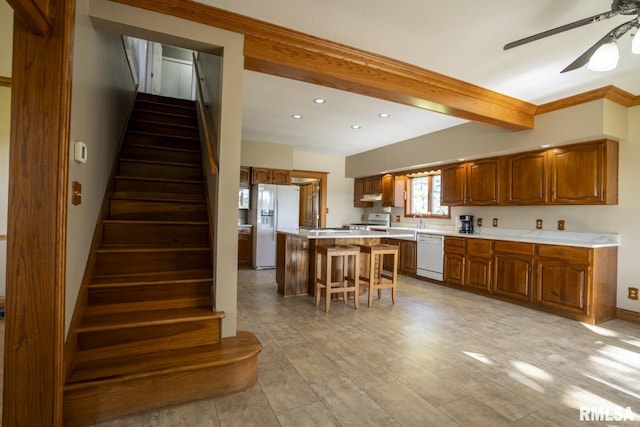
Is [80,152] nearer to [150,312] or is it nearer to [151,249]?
[151,249]

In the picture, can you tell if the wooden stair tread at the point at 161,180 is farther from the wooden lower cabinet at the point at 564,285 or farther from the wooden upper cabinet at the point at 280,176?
the wooden lower cabinet at the point at 564,285

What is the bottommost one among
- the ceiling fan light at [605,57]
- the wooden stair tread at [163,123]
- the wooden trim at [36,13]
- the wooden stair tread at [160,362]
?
the wooden stair tread at [160,362]

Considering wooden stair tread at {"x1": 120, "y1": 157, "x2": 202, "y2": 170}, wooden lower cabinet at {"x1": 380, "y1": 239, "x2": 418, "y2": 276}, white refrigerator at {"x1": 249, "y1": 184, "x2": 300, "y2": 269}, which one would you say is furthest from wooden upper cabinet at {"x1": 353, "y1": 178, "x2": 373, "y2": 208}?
wooden stair tread at {"x1": 120, "y1": 157, "x2": 202, "y2": 170}

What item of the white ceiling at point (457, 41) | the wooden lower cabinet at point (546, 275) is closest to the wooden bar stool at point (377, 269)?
the wooden lower cabinet at point (546, 275)

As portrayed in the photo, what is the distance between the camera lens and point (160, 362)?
1.86 meters

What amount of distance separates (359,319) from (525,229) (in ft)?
9.37

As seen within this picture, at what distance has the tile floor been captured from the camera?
5.81 ft

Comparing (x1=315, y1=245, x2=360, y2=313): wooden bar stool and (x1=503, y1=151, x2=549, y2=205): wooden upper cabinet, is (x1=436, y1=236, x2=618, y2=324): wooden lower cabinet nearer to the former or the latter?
(x1=503, y1=151, x2=549, y2=205): wooden upper cabinet

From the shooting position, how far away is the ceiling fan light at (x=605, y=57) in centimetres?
184

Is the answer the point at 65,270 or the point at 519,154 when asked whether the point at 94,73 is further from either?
the point at 519,154

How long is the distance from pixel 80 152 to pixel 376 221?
239 inches

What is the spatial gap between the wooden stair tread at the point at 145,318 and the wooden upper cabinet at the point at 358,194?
5.61 m

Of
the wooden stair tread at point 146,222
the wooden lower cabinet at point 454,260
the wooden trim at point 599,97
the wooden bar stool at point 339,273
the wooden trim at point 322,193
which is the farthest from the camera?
the wooden trim at point 322,193

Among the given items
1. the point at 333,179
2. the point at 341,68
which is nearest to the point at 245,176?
the point at 333,179
